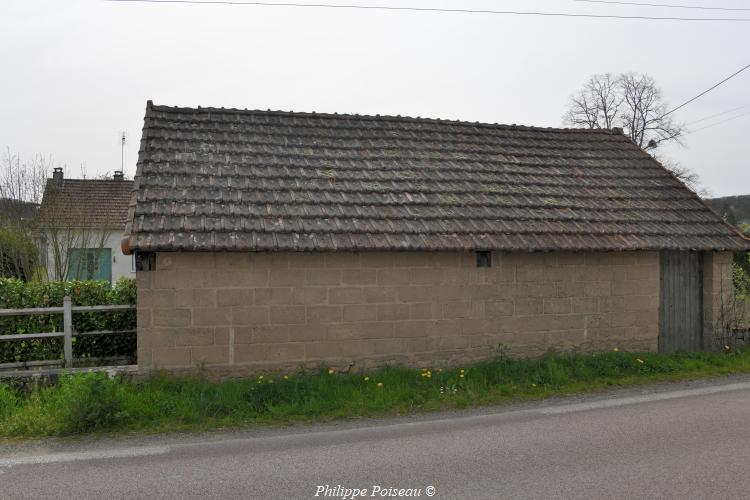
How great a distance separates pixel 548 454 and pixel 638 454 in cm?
84

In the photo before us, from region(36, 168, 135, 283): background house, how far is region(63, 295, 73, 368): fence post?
24.8ft

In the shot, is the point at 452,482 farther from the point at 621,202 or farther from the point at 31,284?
the point at 621,202

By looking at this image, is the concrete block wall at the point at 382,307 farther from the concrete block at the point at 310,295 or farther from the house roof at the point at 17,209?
the house roof at the point at 17,209

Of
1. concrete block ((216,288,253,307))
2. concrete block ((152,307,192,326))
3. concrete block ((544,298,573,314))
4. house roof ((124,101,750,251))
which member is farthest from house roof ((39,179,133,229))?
concrete block ((544,298,573,314))

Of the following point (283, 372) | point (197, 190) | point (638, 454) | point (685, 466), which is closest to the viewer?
point (685, 466)

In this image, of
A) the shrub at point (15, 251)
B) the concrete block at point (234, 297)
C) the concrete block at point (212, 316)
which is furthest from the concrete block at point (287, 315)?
the shrub at point (15, 251)

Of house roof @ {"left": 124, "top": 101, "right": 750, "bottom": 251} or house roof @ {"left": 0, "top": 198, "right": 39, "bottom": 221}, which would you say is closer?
house roof @ {"left": 124, "top": 101, "right": 750, "bottom": 251}

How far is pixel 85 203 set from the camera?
63.3 feet

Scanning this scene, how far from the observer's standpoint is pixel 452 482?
15.9 ft

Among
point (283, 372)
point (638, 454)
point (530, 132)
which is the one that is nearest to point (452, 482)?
point (638, 454)

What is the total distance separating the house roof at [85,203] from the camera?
55.3ft

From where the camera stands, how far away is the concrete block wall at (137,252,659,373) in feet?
25.4

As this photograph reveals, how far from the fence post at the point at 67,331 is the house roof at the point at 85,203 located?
9.49 m

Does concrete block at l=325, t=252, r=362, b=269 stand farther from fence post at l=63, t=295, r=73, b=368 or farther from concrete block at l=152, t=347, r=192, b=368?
fence post at l=63, t=295, r=73, b=368
